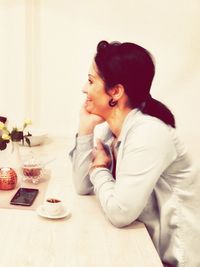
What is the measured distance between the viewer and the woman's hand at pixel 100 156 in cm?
148

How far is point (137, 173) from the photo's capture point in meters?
1.28

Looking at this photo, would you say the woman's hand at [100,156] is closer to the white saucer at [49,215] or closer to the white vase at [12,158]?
the white saucer at [49,215]

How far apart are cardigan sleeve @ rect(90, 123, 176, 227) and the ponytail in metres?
0.10

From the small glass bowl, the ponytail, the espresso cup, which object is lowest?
the small glass bowl

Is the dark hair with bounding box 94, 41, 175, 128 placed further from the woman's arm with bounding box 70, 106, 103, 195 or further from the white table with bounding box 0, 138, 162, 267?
the white table with bounding box 0, 138, 162, 267

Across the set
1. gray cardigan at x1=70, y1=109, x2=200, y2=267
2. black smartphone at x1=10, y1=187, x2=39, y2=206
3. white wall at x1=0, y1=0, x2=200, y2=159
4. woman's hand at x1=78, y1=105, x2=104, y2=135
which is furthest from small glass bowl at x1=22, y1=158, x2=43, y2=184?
white wall at x1=0, y1=0, x2=200, y2=159

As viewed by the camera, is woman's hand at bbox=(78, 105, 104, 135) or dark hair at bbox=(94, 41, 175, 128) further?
woman's hand at bbox=(78, 105, 104, 135)

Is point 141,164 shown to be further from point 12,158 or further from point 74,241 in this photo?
point 12,158

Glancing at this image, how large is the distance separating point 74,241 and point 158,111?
0.57 metres

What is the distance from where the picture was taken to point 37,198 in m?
1.50

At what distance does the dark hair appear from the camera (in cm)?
142

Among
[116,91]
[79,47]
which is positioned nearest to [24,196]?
[116,91]

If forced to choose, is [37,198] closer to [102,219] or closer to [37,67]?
[102,219]

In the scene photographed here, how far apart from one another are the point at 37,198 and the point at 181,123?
61.6 inches
